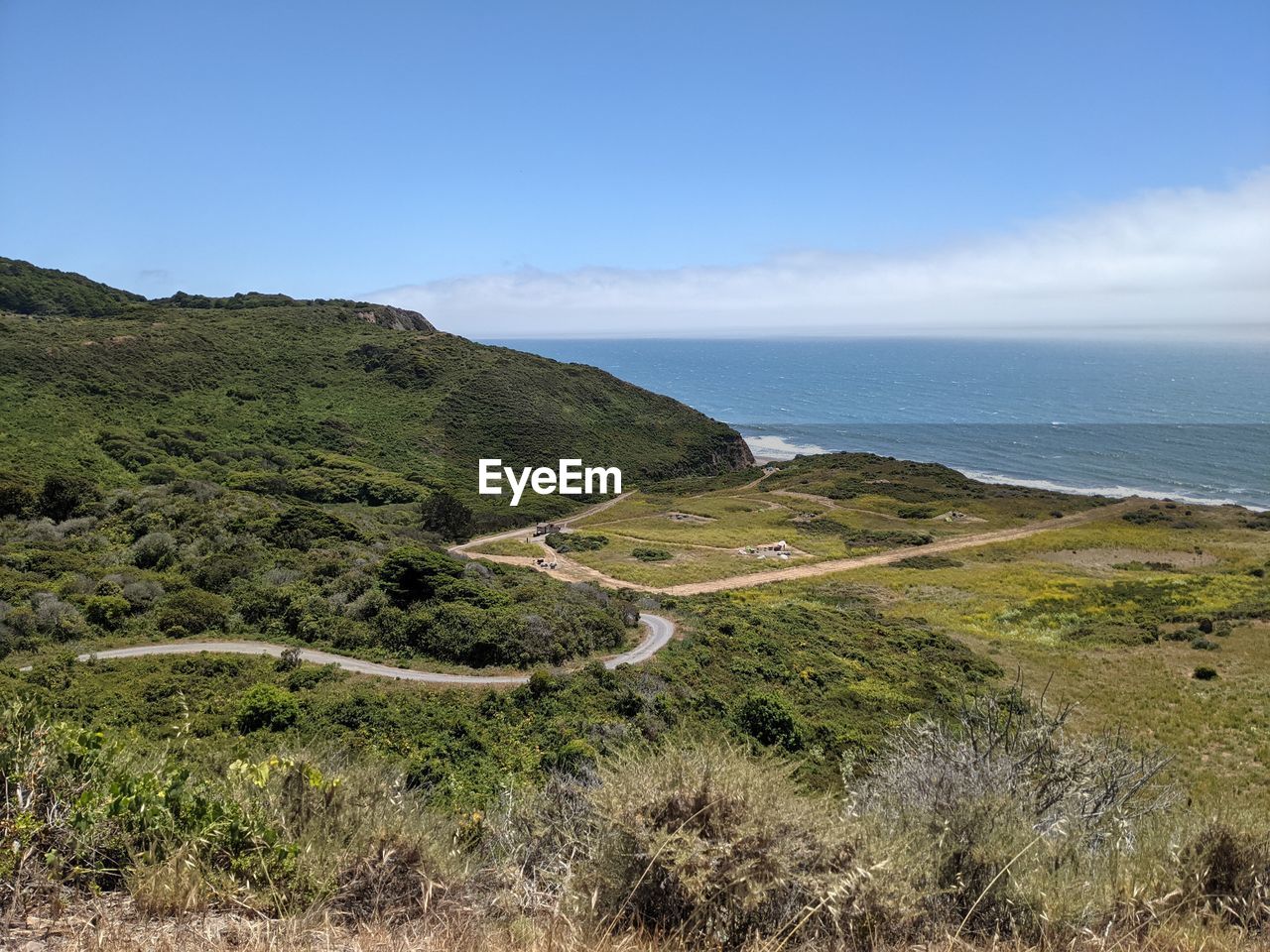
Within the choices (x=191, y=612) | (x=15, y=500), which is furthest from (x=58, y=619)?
(x=15, y=500)

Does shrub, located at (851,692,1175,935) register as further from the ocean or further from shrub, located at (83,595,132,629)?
the ocean

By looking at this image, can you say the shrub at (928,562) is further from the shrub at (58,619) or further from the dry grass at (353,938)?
the dry grass at (353,938)

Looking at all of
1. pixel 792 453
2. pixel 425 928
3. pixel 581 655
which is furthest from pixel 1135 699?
pixel 792 453

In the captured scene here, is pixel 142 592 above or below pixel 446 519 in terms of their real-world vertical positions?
above

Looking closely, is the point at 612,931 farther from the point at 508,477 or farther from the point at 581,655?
the point at 508,477

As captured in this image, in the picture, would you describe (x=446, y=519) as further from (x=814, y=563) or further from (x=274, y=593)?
(x=274, y=593)

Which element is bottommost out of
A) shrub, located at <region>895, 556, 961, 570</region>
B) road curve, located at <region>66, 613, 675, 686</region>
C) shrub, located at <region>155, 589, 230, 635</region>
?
shrub, located at <region>895, 556, 961, 570</region>

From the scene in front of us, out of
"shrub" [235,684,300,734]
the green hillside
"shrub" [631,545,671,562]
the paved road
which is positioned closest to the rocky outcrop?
the green hillside
